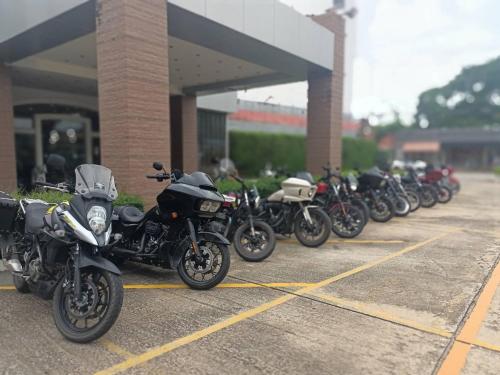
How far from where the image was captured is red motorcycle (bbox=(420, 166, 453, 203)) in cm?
1203

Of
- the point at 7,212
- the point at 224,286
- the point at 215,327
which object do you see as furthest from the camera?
the point at 224,286

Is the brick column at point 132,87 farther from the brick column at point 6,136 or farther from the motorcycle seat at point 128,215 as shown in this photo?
the brick column at point 6,136

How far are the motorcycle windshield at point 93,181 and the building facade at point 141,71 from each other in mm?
2429

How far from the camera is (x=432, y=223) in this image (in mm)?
8414

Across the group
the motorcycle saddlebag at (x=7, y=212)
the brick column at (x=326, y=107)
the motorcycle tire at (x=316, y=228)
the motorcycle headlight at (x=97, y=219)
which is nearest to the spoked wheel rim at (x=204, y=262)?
the motorcycle headlight at (x=97, y=219)

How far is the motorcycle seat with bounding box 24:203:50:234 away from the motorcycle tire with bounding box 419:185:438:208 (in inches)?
387

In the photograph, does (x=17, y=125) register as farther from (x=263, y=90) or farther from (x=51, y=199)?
(x=51, y=199)

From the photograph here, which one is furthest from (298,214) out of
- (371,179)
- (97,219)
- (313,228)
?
(97,219)

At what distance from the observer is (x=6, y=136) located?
970cm

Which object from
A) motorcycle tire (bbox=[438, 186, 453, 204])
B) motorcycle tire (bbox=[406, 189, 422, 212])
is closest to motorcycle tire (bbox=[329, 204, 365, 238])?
motorcycle tire (bbox=[406, 189, 422, 212])

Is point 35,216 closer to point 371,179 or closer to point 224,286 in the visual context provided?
point 224,286

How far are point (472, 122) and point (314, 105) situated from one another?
5208 centimetres

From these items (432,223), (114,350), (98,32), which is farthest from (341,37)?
(114,350)

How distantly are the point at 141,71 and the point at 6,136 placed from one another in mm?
5680
